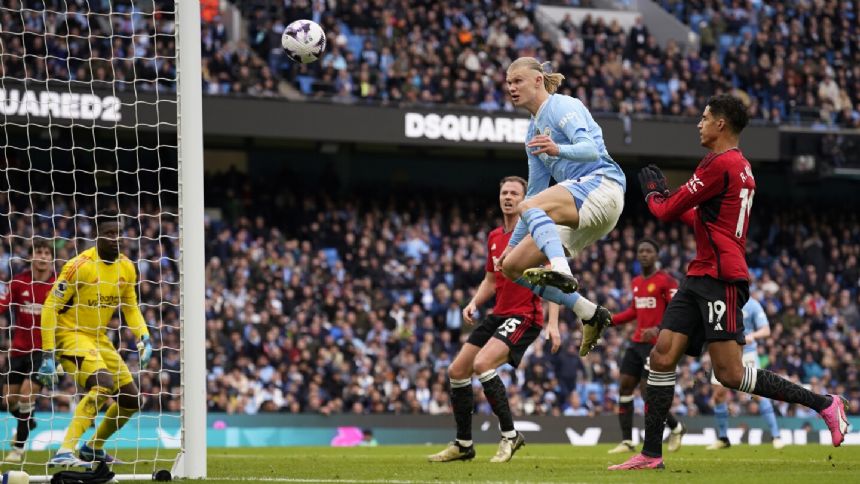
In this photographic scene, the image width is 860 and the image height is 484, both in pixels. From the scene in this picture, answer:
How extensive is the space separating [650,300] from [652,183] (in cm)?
607

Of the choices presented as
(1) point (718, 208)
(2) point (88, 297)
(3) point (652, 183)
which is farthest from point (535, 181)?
(2) point (88, 297)

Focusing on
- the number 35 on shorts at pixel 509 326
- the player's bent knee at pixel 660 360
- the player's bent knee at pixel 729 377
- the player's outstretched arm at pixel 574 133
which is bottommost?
the player's bent knee at pixel 729 377

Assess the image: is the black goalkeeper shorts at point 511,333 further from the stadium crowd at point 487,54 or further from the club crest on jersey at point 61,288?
the stadium crowd at point 487,54

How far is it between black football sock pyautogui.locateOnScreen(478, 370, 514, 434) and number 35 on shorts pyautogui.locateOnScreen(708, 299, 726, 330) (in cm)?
298

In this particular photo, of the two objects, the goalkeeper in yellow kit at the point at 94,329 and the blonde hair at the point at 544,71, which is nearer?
the blonde hair at the point at 544,71

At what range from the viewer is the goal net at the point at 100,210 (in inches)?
338

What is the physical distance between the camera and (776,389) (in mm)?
8906

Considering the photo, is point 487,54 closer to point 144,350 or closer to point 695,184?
point 144,350

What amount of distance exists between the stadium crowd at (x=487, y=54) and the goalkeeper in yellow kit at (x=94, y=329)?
1299 centimetres

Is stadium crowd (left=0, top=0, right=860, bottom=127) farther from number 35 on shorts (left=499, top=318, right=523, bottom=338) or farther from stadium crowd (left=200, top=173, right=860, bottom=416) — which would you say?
number 35 on shorts (left=499, top=318, right=523, bottom=338)

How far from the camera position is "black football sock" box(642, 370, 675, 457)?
8898 millimetres

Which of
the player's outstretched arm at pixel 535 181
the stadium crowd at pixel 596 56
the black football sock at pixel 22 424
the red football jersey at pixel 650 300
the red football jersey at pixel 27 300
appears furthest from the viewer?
the stadium crowd at pixel 596 56

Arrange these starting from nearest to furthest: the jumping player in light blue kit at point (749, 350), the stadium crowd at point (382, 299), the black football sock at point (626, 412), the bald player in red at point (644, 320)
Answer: the bald player in red at point (644, 320), the black football sock at point (626, 412), the jumping player in light blue kit at point (749, 350), the stadium crowd at point (382, 299)

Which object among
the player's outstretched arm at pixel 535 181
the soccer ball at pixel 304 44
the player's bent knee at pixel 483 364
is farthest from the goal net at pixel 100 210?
the player's bent knee at pixel 483 364
